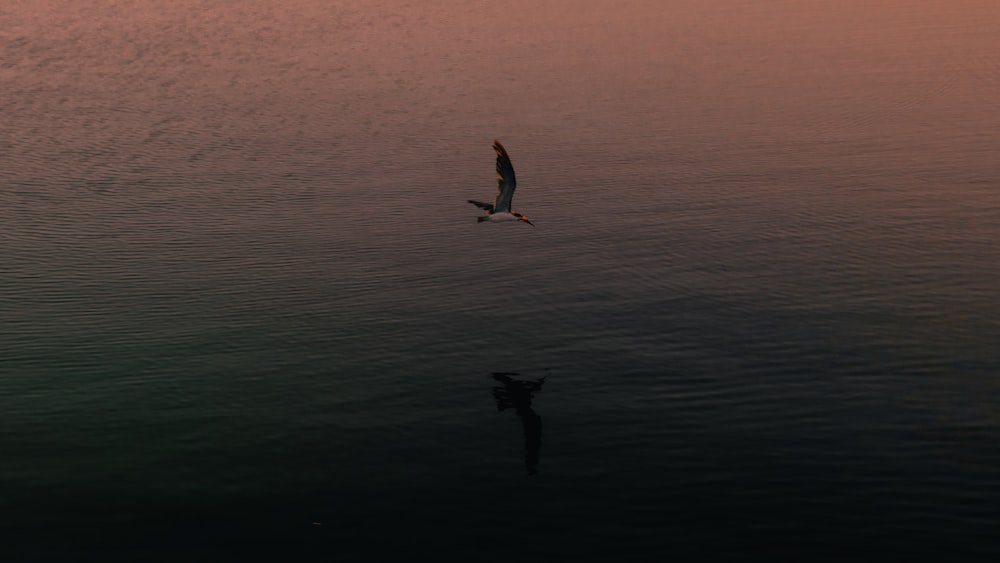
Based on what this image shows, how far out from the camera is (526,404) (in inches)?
1463

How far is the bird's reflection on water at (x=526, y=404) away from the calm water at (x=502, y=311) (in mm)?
117

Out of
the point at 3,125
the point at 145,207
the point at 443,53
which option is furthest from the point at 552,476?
the point at 443,53

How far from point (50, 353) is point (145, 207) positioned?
2025 cm

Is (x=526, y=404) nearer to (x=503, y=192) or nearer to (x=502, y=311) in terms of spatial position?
(x=502, y=311)

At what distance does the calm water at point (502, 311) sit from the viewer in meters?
30.5

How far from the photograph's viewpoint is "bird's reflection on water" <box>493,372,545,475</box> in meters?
34.0

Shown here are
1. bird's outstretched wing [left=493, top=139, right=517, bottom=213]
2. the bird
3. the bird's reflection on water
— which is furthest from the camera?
the bird

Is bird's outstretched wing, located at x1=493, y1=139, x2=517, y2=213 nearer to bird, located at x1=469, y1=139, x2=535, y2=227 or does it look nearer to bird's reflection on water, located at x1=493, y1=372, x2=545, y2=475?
bird, located at x1=469, y1=139, x2=535, y2=227

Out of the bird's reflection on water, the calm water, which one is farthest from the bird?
the bird's reflection on water

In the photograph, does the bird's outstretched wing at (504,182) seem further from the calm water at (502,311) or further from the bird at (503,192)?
the calm water at (502,311)

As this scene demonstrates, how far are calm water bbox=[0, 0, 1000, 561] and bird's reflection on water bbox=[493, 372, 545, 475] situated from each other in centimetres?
12

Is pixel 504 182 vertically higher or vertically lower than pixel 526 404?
higher

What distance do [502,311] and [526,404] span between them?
28.5 ft

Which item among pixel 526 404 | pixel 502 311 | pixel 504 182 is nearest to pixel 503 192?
pixel 504 182
